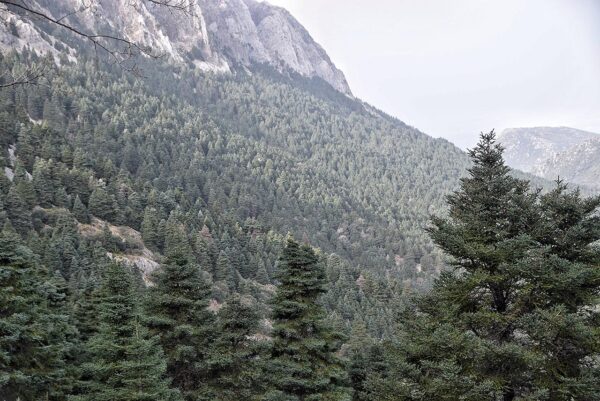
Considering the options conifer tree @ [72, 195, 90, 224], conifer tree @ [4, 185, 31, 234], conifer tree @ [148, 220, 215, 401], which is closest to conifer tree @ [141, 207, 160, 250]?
conifer tree @ [72, 195, 90, 224]

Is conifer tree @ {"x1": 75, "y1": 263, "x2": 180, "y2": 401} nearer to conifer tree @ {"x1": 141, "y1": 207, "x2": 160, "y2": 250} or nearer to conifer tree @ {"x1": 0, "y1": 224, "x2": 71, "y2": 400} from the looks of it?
conifer tree @ {"x1": 0, "y1": 224, "x2": 71, "y2": 400}

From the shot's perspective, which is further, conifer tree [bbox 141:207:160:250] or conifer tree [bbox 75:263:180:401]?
conifer tree [bbox 141:207:160:250]

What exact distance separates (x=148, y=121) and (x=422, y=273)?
95.2 meters

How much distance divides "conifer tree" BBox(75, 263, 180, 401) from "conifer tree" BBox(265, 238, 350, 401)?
426 cm

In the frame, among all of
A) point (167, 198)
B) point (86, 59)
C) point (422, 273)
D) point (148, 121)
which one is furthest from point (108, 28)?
point (422, 273)

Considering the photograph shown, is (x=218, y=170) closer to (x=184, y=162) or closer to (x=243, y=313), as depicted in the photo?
(x=184, y=162)

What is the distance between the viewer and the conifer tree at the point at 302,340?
17234mm

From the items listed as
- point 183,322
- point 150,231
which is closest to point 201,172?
point 150,231

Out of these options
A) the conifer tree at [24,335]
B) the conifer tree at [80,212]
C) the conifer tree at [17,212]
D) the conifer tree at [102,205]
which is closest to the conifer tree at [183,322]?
the conifer tree at [24,335]

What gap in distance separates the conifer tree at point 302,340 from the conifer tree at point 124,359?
426 centimetres

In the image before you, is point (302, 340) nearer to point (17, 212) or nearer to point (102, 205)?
point (17, 212)

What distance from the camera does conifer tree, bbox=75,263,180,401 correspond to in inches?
563

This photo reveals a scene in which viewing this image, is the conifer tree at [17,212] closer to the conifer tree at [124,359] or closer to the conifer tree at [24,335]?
the conifer tree at [24,335]

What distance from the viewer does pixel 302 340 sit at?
17.8 meters
